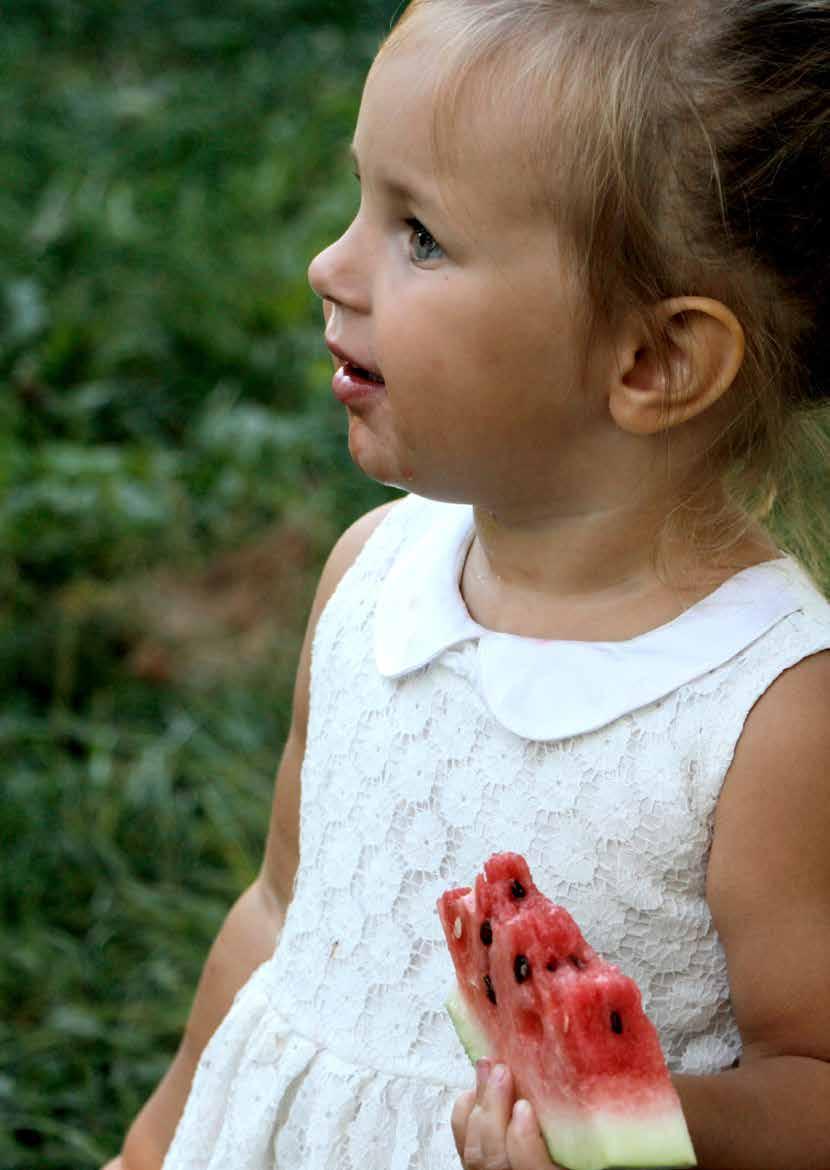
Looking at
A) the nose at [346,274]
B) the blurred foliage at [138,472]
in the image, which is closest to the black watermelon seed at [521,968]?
the nose at [346,274]

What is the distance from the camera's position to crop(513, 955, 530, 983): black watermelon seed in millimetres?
1723

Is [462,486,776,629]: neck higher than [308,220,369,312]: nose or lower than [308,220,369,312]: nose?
lower

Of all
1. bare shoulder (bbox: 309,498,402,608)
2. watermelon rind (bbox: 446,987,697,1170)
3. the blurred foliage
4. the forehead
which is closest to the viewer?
watermelon rind (bbox: 446,987,697,1170)

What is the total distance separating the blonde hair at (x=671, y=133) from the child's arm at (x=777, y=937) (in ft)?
1.31

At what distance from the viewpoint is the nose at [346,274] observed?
1933mm

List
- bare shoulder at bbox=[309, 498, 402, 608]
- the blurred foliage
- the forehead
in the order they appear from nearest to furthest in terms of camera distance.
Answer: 1. the forehead
2. bare shoulder at bbox=[309, 498, 402, 608]
3. the blurred foliage

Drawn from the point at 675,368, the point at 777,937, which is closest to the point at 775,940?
the point at 777,937

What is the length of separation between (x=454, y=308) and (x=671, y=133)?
264mm

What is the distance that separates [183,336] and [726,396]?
333 centimetres

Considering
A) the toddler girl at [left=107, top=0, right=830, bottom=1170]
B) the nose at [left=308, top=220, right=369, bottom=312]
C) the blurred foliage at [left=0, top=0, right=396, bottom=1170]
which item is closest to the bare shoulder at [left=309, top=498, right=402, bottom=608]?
the toddler girl at [left=107, top=0, right=830, bottom=1170]

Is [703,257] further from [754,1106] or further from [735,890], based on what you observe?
[754,1106]

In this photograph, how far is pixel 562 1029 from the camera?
5.54 ft

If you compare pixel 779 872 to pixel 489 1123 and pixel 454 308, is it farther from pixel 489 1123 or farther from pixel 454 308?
pixel 454 308

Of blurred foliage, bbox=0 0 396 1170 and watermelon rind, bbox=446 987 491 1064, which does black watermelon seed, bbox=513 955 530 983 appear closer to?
watermelon rind, bbox=446 987 491 1064
